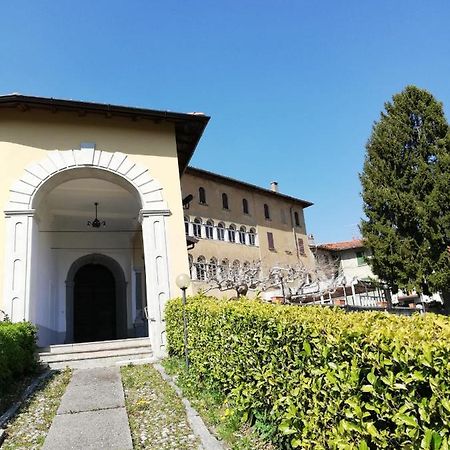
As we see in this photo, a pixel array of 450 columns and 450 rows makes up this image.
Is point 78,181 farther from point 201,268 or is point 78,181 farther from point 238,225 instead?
point 238,225

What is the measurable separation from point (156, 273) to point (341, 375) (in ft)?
23.2

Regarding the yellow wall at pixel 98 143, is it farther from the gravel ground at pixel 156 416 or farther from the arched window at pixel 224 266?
the arched window at pixel 224 266

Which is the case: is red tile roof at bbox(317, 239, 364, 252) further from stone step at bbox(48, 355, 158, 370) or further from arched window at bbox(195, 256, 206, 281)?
Result: stone step at bbox(48, 355, 158, 370)

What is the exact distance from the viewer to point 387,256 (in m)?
18.0

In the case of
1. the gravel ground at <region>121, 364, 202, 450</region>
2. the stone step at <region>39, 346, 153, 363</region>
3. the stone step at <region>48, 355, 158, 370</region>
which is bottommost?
the gravel ground at <region>121, 364, 202, 450</region>

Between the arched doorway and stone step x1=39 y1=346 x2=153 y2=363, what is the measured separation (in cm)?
494

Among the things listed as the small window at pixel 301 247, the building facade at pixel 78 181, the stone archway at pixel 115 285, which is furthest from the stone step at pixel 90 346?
the small window at pixel 301 247

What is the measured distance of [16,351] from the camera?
21.0ft

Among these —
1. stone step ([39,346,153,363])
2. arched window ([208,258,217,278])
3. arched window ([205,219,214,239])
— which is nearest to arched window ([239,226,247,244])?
arched window ([205,219,214,239])

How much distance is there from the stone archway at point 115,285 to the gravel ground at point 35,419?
6.66m

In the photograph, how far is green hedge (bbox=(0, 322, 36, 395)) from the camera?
567 cm

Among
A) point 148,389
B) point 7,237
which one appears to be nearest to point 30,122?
point 7,237

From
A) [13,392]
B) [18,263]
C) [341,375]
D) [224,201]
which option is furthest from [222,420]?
[224,201]

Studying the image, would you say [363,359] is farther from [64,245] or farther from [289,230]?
[289,230]
